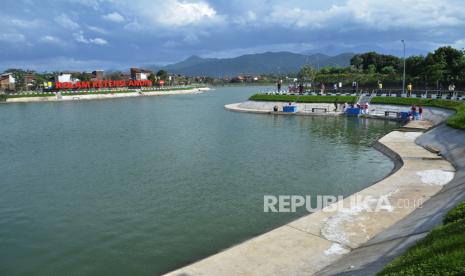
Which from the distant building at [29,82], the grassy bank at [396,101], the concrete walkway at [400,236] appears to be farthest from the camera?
the distant building at [29,82]

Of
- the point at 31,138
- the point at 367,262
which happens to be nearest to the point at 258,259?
the point at 367,262

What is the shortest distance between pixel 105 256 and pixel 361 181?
1458cm

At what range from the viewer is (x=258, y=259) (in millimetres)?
11672

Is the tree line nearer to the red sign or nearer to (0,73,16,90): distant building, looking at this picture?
the red sign

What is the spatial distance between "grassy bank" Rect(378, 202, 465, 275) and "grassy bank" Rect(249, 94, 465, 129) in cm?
2326

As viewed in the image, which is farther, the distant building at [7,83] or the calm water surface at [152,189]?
the distant building at [7,83]

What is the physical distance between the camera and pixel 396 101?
181 ft

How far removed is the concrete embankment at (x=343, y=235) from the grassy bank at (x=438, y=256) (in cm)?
134

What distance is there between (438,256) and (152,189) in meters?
15.8

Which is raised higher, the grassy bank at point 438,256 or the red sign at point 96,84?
the red sign at point 96,84

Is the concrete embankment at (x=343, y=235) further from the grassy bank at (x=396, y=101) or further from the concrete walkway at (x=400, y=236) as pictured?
the grassy bank at (x=396, y=101)

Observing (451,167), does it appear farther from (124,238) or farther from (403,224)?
(124,238)

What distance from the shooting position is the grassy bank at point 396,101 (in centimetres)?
3112

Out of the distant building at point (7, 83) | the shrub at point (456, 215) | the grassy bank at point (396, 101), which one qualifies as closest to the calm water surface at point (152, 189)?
the shrub at point (456, 215)
